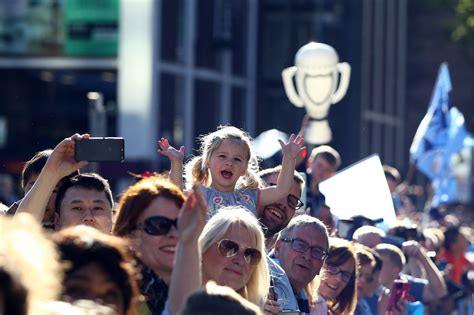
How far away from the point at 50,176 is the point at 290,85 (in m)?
6.23

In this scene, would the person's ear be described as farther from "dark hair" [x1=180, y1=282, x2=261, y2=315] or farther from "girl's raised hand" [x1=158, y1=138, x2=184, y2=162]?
"dark hair" [x1=180, y1=282, x2=261, y2=315]

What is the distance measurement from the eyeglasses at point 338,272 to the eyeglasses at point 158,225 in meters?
2.96

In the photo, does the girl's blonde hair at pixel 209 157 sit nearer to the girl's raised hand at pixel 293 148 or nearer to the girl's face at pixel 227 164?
the girl's face at pixel 227 164

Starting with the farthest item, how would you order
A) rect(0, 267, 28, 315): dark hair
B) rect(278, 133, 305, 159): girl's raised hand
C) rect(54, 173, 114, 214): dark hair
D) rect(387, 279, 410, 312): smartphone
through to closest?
1. rect(387, 279, 410, 312): smartphone
2. rect(278, 133, 305, 159): girl's raised hand
3. rect(54, 173, 114, 214): dark hair
4. rect(0, 267, 28, 315): dark hair

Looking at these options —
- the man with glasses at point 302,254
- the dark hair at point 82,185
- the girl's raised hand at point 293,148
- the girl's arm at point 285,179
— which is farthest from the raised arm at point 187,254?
the girl's raised hand at point 293,148

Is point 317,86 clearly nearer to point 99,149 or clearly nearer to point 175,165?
point 175,165

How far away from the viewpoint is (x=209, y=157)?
841cm

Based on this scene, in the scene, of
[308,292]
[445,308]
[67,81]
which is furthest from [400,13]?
[308,292]

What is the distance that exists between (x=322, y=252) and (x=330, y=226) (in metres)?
3.43

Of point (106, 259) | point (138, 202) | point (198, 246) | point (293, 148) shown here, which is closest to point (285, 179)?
point (293, 148)

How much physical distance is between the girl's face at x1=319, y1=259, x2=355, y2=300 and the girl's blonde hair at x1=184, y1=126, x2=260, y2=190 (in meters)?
0.61

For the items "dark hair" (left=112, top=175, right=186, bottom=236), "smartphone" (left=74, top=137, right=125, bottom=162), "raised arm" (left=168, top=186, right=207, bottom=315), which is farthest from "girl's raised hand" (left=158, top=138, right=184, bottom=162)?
"raised arm" (left=168, top=186, right=207, bottom=315)

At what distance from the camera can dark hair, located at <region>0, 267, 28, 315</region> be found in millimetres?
3727

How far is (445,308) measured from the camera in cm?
1365
